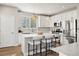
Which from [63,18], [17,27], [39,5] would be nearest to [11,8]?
[17,27]

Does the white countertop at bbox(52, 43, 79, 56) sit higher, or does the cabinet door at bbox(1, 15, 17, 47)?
the cabinet door at bbox(1, 15, 17, 47)

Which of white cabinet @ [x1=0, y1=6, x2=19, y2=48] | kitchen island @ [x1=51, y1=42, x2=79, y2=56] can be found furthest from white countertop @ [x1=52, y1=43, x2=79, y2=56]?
white cabinet @ [x1=0, y1=6, x2=19, y2=48]

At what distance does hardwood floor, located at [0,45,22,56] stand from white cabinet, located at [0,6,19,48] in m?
0.05

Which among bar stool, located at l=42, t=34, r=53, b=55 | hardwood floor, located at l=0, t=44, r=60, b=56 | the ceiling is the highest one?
the ceiling

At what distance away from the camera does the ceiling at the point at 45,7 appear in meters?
1.15

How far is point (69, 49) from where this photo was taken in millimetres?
1238

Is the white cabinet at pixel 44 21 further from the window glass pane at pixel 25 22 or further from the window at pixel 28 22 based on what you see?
the window glass pane at pixel 25 22

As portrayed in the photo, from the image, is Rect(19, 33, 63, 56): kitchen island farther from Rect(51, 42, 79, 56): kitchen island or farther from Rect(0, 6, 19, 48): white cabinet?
Rect(51, 42, 79, 56): kitchen island

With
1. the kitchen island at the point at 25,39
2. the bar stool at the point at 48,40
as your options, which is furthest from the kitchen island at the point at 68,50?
the kitchen island at the point at 25,39

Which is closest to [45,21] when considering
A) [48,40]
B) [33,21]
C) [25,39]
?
[33,21]

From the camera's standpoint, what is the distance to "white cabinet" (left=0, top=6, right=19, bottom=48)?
1.21m

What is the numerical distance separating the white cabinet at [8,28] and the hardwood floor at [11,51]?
5 cm

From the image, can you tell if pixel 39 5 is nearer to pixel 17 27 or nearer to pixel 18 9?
pixel 18 9

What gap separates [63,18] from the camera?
1311 mm
